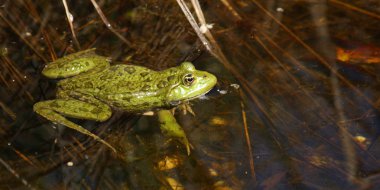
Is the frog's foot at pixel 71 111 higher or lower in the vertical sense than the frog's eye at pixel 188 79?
higher

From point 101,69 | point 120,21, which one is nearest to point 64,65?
point 101,69

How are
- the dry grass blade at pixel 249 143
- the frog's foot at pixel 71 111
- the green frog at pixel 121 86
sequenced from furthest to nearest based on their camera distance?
the green frog at pixel 121 86 < the frog's foot at pixel 71 111 < the dry grass blade at pixel 249 143

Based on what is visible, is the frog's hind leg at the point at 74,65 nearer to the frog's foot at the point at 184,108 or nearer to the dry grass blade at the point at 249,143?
the frog's foot at the point at 184,108

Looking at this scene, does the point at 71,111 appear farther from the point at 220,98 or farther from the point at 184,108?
the point at 220,98

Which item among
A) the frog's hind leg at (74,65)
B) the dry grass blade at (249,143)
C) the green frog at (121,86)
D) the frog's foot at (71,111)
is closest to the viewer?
the dry grass blade at (249,143)

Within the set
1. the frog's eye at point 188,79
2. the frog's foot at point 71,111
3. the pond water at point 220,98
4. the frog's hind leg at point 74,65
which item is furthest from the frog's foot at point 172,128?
the frog's hind leg at point 74,65

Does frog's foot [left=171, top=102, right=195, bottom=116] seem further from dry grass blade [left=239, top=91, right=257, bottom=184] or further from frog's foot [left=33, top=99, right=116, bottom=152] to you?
frog's foot [left=33, top=99, right=116, bottom=152]

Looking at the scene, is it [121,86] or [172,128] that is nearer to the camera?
[172,128]

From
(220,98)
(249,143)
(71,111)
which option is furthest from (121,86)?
(249,143)
